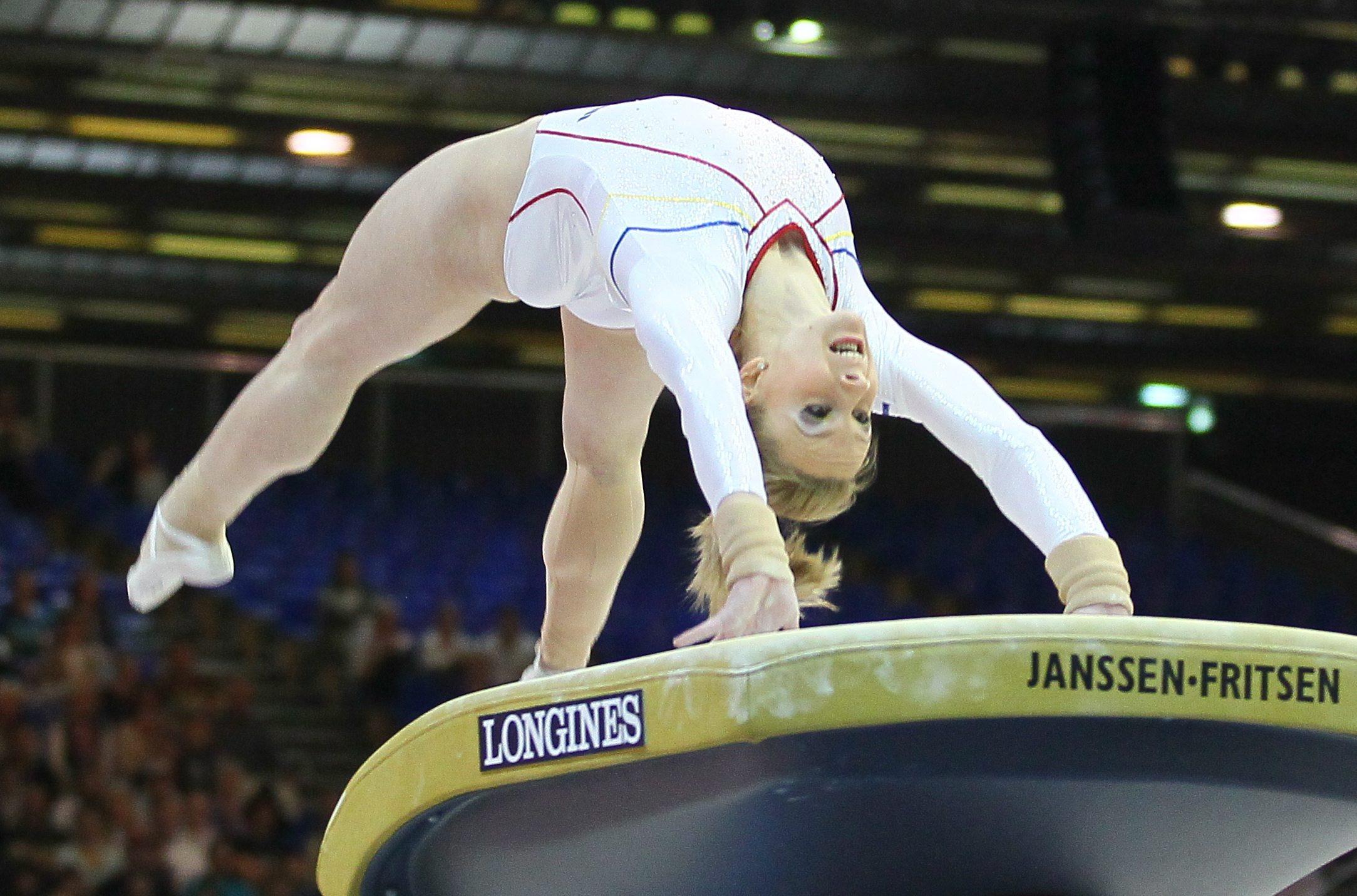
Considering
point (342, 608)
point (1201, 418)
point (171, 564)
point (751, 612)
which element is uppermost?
point (1201, 418)

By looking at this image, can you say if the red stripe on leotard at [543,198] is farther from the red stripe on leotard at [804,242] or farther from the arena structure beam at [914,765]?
the arena structure beam at [914,765]

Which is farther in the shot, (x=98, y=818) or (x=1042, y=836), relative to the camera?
(x=98, y=818)

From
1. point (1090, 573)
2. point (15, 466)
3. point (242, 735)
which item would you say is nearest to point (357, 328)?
point (1090, 573)

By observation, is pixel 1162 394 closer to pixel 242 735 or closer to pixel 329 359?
pixel 242 735

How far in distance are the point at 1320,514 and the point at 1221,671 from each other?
14.5 metres

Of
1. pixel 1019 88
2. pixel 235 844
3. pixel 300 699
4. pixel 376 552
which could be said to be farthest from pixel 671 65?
pixel 235 844

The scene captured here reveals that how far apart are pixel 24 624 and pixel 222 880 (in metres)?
1.96

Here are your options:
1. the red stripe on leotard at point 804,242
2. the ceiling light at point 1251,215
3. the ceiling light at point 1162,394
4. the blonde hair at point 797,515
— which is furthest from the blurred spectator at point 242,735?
the ceiling light at point 1162,394

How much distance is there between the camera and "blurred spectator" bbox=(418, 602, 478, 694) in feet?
29.7

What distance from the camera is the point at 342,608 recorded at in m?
9.75

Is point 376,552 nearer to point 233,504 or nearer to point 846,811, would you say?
point 233,504

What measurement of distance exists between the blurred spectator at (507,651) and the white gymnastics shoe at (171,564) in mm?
5475

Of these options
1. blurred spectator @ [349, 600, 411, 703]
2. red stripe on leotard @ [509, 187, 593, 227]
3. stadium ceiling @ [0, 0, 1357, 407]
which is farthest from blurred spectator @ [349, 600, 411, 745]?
red stripe on leotard @ [509, 187, 593, 227]

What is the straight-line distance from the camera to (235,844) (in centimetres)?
765
